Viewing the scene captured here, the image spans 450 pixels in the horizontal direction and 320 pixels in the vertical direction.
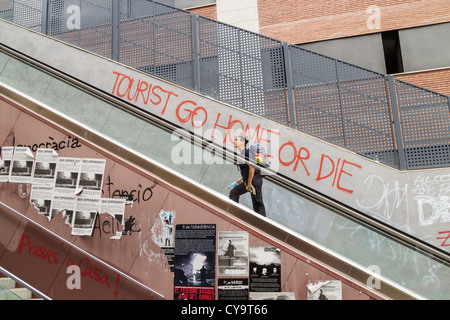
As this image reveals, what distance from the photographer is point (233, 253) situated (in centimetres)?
465

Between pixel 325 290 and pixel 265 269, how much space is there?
2.41 feet

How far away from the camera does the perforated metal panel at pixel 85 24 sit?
27.5 feet

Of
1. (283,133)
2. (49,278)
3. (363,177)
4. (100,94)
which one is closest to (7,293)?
(49,278)

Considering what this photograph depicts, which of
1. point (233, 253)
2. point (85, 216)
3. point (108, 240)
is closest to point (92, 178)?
point (85, 216)

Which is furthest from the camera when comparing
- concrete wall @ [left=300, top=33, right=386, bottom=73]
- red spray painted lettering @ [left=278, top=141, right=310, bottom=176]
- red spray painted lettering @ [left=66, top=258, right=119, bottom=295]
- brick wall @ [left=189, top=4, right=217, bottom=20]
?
brick wall @ [left=189, top=4, right=217, bottom=20]

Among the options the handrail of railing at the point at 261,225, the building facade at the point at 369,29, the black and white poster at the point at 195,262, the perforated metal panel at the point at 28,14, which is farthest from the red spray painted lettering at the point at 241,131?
the building facade at the point at 369,29

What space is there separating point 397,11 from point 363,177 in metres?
7.57

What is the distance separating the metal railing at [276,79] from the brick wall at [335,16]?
16.3 feet

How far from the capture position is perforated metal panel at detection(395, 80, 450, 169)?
21.3 feet

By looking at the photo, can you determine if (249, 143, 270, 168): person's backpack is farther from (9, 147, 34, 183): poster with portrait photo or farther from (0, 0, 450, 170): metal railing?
(9, 147, 34, 183): poster with portrait photo

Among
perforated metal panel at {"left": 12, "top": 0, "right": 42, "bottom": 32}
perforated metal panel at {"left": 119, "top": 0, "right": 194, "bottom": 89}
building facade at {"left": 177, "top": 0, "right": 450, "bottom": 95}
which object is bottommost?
perforated metal panel at {"left": 119, "top": 0, "right": 194, "bottom": 89}

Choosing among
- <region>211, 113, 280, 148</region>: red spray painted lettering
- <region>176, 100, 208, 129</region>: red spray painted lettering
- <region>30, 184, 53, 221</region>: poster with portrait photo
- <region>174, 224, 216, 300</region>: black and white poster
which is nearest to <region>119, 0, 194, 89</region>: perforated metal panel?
<region>176, 100, 208, 129</region>: red spray painted lettering

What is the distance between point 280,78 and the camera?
24.2 ft

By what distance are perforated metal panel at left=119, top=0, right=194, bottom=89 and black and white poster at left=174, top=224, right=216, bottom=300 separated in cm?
369
